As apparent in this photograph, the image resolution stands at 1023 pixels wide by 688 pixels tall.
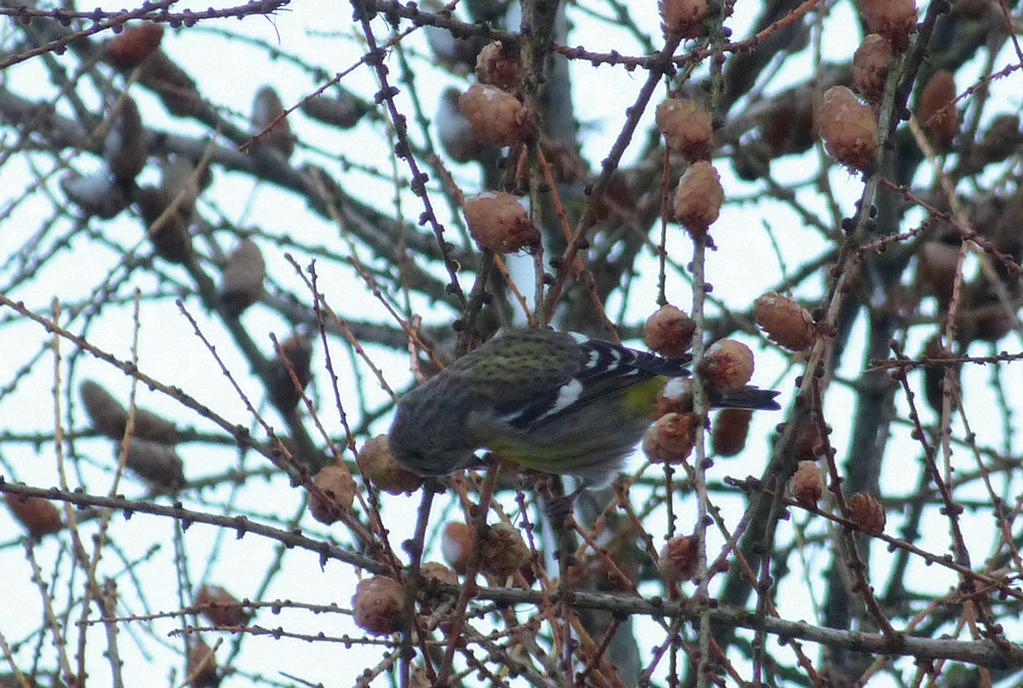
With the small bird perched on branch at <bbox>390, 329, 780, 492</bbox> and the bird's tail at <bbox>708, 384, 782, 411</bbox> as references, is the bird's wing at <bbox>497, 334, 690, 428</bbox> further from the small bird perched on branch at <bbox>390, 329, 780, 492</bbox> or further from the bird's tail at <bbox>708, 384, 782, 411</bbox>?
the bird's tail at <bbox>708, 384, 782, 411</bbox>

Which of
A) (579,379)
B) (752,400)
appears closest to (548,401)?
(579,379)

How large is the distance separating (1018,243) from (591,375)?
1.59 meters

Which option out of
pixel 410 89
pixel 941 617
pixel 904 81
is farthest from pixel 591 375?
pixel 904 81

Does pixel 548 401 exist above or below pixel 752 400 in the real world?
above

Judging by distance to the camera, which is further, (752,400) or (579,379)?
(579,379)

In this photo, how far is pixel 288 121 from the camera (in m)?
5.95

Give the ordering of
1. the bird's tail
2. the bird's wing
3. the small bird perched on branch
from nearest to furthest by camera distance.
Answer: the bird's tail → the small bird perched on branch → the bird's wing

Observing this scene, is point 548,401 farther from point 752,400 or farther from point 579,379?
point 752,400

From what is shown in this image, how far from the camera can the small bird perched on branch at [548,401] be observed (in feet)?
13.6

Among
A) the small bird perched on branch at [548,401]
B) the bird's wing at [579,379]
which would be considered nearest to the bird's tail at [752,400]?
the small bird perched on branch at [548,401]

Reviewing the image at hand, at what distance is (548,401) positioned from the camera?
4.51m

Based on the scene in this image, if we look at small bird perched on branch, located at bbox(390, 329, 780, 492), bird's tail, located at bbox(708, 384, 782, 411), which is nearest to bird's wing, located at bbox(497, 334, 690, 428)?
small bird perched on branch, located at bbox(390, 329, 780, 492)

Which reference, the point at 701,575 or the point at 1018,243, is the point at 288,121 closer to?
the point at 1018,243

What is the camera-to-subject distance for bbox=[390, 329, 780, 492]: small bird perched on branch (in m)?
4.16
